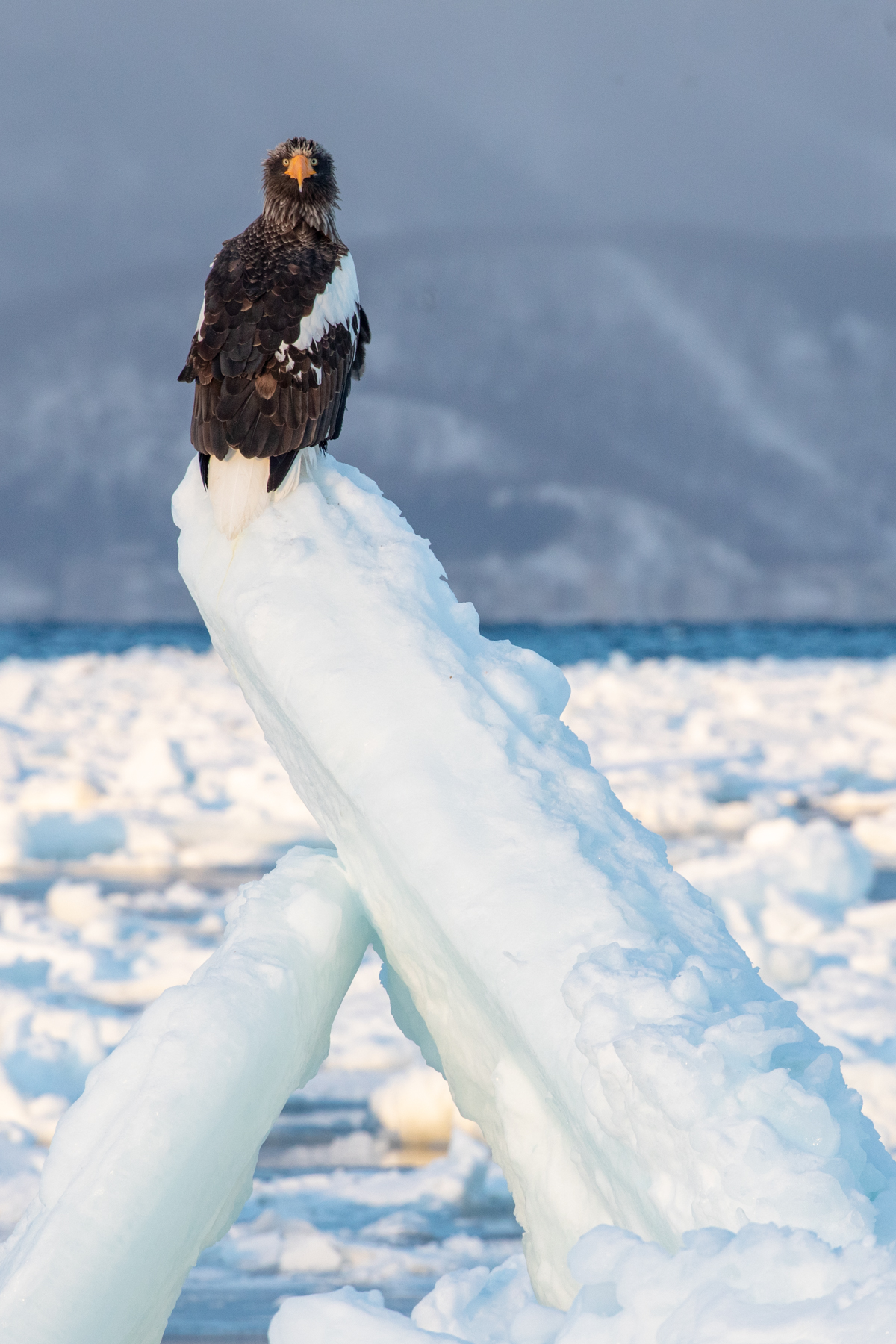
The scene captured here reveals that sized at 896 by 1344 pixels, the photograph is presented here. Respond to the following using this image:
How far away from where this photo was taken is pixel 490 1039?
5.81 ft

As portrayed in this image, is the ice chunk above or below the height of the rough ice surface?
above

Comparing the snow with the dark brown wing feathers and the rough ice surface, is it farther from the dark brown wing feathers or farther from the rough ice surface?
the dark brown wing feathers

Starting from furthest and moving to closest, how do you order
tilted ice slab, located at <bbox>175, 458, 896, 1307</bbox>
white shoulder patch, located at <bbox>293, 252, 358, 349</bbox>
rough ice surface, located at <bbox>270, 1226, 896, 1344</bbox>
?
white shoulder patch, located at <bbox>293, 252, 358, 349</bbox>
tilted ice slab, located at <bbox>175, 458, 896, 1307</bbox>
rough ice surface, located at <bbox>270, 1226, 896, 1344</bbox>

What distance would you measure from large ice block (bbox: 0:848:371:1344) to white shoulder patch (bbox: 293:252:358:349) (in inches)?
42.6

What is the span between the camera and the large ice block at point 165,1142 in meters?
1.49

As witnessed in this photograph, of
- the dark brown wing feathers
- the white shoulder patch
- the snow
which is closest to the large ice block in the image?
the snow

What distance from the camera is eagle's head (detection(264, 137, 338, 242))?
9.26 feet

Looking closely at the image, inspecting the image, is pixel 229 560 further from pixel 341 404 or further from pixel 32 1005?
pixel 32 1005

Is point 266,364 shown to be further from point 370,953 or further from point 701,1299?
point 370,953

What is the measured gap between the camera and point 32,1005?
154 inches

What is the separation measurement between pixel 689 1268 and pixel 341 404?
1.76 meters

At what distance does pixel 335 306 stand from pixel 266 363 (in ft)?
0.79

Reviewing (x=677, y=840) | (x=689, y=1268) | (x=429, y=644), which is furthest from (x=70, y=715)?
(x=689, y=1268)

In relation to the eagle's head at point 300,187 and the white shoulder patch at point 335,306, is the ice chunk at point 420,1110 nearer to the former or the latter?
the white shoulder patch at point 335,306
